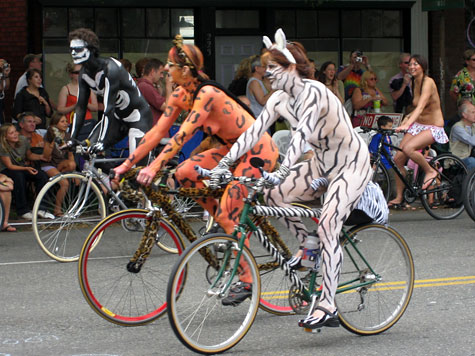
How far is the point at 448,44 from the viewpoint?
768 inches

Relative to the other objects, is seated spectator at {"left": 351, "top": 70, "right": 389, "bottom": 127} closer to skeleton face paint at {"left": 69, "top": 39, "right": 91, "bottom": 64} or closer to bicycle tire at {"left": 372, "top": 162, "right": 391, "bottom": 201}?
bicycle tire at {"left": 372, "top": 162, "right": 391, "bottom": 201}

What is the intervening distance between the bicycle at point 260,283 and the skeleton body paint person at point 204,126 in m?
0.61

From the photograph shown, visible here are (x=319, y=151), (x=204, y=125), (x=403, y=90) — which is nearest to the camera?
(x=319, y=151)

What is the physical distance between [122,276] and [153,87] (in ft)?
21.9

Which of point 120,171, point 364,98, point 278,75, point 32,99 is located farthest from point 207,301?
point 364,98

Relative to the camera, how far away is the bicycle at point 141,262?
21.2 feet

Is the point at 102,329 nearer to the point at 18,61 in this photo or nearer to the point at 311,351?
the point at 311,351

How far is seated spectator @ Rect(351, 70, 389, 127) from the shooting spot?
15739 millimetres

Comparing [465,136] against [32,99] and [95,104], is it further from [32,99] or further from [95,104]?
[32,99]

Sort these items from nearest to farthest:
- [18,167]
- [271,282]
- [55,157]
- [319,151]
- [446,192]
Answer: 1. [319,151]
2. [271,282]
3. [18,167]
4. [446,192]
5. [55,157]

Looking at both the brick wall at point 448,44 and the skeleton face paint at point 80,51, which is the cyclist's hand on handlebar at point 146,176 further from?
the brick wall at point 448,44

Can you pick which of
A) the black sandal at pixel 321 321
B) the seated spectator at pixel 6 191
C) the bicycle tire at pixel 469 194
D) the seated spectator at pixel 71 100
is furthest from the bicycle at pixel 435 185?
the black sandal at pixel 321 321

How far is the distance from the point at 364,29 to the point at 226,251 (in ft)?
46.1

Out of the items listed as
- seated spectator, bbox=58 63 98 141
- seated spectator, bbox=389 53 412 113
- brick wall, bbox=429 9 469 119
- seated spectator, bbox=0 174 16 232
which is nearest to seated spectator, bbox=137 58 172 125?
seated spectator, bbox=58 63 98 141
